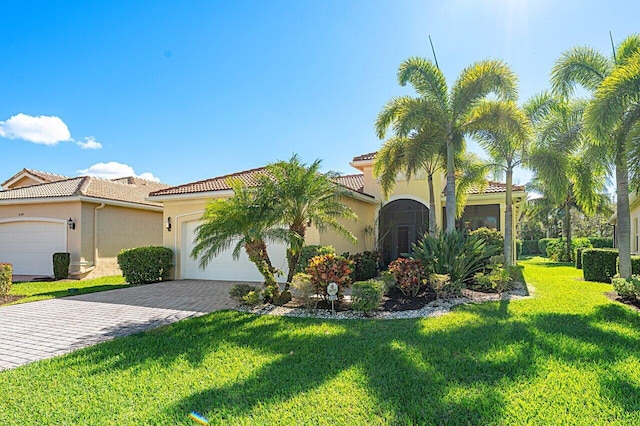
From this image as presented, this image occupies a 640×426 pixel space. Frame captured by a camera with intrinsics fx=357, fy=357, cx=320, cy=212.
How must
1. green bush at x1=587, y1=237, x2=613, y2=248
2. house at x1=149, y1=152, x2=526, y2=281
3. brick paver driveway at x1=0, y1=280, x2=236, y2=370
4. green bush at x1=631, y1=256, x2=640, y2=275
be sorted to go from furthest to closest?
green bush at x1=587, y1=237, x2=613, y2=248, house at x1=149, y1=152, x2=526, y2=281, green bush at x1=631, y1=256, x2=640, y2=275, brick paver driveway at x1=0, y1=280, x2=236, y2=370

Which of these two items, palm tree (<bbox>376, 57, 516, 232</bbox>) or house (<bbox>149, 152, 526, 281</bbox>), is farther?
house (<bbox>149, 152, 526, 281</bbox>)

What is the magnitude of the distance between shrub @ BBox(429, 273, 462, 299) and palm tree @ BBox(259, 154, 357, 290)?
3360mm

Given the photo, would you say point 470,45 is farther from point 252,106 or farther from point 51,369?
point 51,369

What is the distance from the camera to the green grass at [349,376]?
154 inches

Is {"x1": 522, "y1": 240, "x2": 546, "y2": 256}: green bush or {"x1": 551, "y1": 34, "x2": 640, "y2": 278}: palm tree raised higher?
{"x1": 551, "y1": 34, "x2": 640, "y2": 278}: palm tree

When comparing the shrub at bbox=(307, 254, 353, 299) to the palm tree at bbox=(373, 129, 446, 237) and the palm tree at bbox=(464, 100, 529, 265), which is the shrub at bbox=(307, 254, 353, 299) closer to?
the palm tree at bbox=(373, 129, 446, 237)

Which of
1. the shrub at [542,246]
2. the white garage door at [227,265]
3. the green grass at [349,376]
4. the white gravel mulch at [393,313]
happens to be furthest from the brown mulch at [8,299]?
the shrub at [542,246]

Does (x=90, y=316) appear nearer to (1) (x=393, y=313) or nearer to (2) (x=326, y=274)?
(2) (x=326, y=274)

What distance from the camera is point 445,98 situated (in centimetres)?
1275

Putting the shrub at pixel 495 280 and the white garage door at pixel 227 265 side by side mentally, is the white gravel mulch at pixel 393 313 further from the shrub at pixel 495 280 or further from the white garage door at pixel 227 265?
the white garage door at pixel 227 265

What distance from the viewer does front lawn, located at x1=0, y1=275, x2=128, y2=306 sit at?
467 inches

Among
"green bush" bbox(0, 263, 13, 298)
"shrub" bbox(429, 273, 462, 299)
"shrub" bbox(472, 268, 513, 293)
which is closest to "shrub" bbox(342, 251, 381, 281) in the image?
"shrub" bbox(429, 273, 462, 299)

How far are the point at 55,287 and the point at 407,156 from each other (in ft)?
48.3

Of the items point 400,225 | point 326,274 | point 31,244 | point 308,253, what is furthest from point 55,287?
point 400,225
